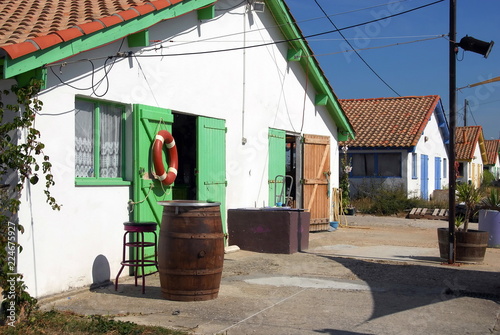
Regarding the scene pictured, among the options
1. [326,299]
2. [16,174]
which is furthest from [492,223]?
[16,174]

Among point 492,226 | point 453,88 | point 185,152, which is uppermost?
point 453,88

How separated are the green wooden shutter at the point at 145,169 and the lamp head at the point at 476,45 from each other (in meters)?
5.12

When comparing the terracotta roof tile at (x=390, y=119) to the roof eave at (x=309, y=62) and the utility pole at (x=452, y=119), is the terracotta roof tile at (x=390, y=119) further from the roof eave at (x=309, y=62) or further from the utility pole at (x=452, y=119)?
the utility pole at (x=452, y=119)

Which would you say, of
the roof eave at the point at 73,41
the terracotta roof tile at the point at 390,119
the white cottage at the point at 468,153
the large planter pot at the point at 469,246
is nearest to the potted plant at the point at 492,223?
the large planter pot at the point at 469,246

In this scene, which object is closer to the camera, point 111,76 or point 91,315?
point 91,315

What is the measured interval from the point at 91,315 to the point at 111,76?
11.5ft

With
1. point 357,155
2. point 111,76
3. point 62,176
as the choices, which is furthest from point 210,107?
point 357,155

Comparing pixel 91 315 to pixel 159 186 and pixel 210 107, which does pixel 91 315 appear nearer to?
pixel 159 186

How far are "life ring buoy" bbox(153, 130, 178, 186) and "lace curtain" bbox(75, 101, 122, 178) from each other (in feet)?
1.75

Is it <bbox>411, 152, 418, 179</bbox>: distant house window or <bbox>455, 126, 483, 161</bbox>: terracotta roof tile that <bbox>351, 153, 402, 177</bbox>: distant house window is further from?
<bbox>455, 126, 483, 161</bbox>: terracotta roof tile

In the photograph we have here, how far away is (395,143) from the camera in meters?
25.1

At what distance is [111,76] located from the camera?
856 cm

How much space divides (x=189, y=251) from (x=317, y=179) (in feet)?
28.4

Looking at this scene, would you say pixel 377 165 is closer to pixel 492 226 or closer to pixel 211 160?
pixel 492 226
